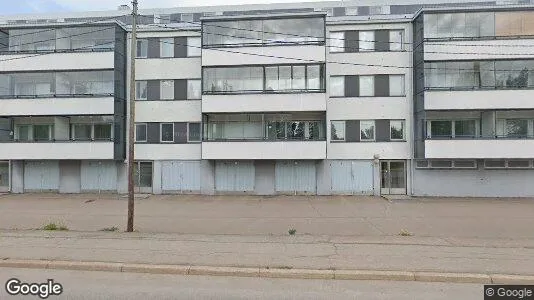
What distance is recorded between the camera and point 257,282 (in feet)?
21.4

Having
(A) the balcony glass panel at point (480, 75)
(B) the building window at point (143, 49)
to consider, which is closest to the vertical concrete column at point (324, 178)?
(A) the balcony glass panel at point (480, 75)

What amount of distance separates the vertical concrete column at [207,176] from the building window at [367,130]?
30.0 ft

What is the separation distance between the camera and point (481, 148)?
21078 mm

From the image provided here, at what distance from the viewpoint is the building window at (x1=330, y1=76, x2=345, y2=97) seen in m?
23.0

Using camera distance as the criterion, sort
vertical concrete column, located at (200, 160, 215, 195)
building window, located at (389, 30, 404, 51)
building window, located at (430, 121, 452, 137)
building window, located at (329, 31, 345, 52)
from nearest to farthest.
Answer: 1. building window, located at (430, 121, 452, 137)
2. building window, located at (389, 30, 404, 51)
3. building window, located at (329, 31, 345, 52)
4. vertical concrete column, located at (200, 160, 215, 195)

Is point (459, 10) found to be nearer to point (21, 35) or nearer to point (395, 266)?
point (395, 266)

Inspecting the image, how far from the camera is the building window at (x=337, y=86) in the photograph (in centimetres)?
2303

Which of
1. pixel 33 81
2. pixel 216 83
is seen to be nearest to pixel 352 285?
pixel 216 83

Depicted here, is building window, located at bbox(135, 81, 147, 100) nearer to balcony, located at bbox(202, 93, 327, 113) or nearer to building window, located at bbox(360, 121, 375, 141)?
balcony, located at bbox(202, 93, 327, 113)

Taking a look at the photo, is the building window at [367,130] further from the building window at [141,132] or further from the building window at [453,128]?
the building window at [141,132]

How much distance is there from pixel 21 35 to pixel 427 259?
84.9ft

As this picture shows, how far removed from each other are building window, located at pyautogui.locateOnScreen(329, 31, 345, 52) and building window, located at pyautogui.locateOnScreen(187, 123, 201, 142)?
9.40 meters

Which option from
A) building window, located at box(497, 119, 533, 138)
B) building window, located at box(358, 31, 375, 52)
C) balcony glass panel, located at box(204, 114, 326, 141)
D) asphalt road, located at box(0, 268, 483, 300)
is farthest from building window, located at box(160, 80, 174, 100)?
building window, located at box(497, 119, 533, 138)

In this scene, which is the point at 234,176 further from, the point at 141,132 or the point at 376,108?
the point at 376,108
